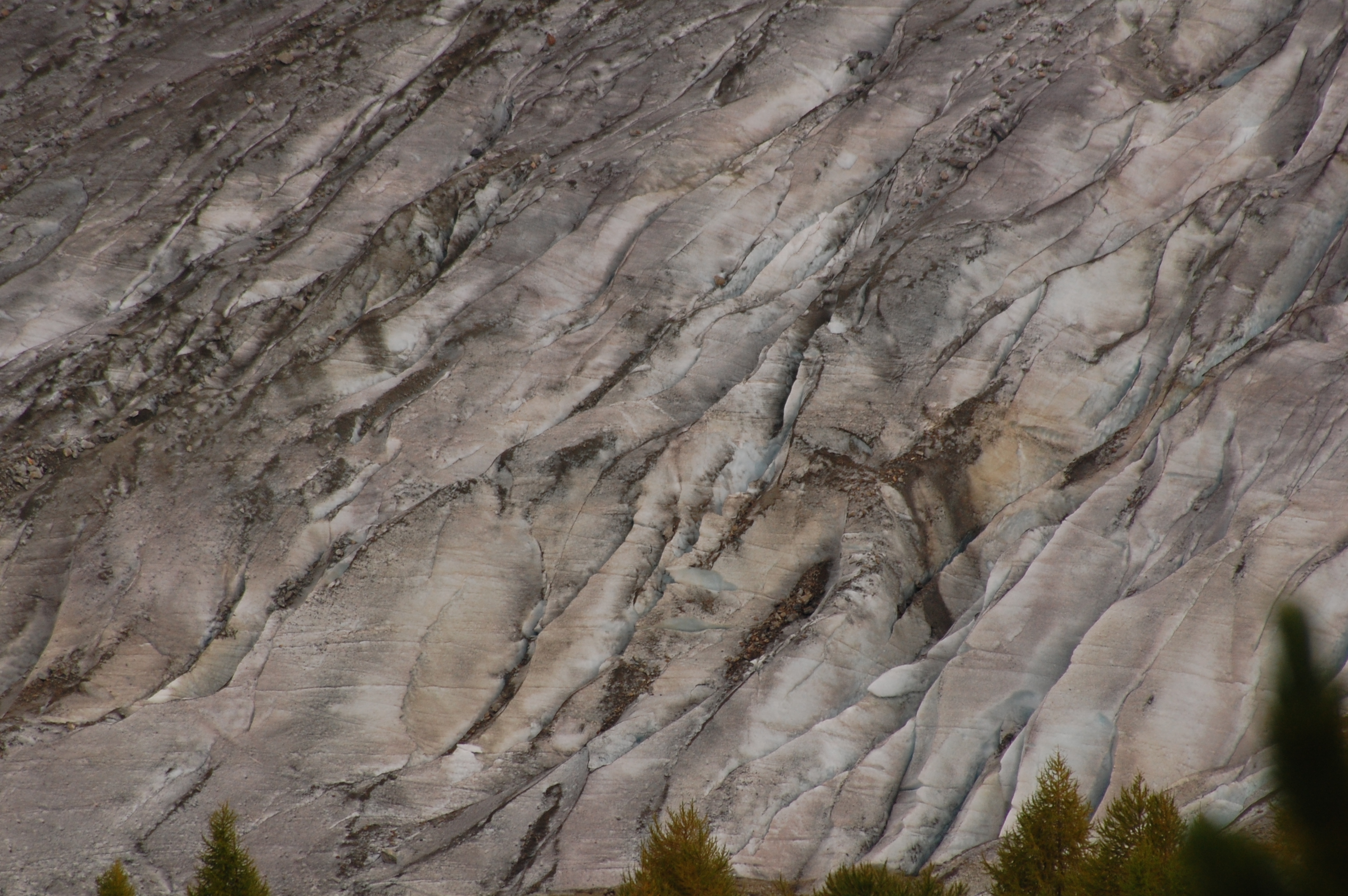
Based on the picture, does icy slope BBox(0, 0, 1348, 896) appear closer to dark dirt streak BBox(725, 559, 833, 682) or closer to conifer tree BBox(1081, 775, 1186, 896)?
dark dirt streak BBox(725, 559, 833, 682)

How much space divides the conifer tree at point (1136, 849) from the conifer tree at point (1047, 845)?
22cm

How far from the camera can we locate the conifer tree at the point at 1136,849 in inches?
369

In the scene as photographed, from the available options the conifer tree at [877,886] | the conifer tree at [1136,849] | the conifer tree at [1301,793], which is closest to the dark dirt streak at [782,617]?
the conifer tree at [877,886]

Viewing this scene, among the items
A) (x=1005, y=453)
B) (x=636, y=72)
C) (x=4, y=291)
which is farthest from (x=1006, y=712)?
(x=4, y=291)

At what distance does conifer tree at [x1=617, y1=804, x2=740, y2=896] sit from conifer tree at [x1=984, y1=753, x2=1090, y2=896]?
3.03 metres

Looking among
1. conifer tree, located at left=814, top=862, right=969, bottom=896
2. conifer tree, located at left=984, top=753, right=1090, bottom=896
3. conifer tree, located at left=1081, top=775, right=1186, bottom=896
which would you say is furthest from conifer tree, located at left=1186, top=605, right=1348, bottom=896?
conifer tree, located at left=984, top=753, right=1090, bottom=896

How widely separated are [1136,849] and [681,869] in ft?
15.6

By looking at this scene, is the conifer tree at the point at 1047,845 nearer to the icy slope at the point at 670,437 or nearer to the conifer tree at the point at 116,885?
the icy slope at the point at 670,437

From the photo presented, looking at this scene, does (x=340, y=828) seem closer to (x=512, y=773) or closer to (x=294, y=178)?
(x=512, y=773)

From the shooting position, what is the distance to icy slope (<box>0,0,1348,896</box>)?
45.6ft

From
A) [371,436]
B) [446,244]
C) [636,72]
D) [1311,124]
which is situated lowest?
[1311,124]

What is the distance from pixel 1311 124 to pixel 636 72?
51.8 ft

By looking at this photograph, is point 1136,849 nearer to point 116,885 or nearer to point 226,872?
point 226,872

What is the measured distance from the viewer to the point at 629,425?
19.3 metres
